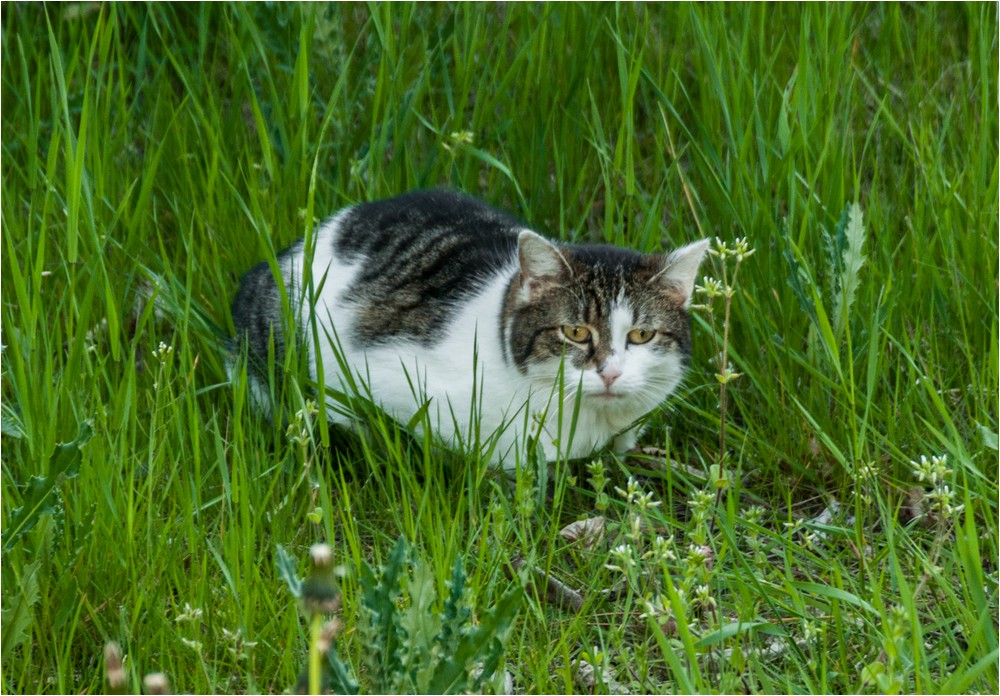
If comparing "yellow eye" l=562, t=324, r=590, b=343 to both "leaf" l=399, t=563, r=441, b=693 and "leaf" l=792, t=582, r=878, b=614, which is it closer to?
"leaf" l=792, t=582, r=878, b=614

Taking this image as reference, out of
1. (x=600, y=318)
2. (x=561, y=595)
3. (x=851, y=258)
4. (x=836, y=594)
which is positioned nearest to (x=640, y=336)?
(x=600, y=318)

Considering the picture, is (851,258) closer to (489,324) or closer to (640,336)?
(640,336)

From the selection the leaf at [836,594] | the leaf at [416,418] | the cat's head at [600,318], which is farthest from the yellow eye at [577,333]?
the leaf at [836,594]

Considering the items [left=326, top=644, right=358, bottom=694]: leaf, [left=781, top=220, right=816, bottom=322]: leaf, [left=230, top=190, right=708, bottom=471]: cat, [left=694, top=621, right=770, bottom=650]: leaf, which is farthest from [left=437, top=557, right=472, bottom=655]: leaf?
[left=781, top=220, right=816, bottom=322]: leaf

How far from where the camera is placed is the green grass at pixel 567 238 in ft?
6.82

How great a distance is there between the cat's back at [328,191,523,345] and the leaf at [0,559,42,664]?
122 centimetres

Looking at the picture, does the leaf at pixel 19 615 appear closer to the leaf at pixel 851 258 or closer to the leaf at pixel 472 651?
the leaf at pixel 472 651

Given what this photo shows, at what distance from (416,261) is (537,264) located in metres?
0.43

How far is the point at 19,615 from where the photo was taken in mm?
1980

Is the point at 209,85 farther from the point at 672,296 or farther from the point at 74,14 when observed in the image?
the point at 672,296

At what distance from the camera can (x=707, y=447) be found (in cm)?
293

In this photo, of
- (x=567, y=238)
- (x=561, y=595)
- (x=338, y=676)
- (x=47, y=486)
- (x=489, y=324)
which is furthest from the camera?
(x=567, y=238)

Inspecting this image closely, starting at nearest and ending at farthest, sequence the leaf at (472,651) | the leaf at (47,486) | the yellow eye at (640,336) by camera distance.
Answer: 1. the leaf at (472,651)
2. the leaf at (47,486)
3. the yellow eye at (640,336)

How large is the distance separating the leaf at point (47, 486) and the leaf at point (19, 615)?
7cm
